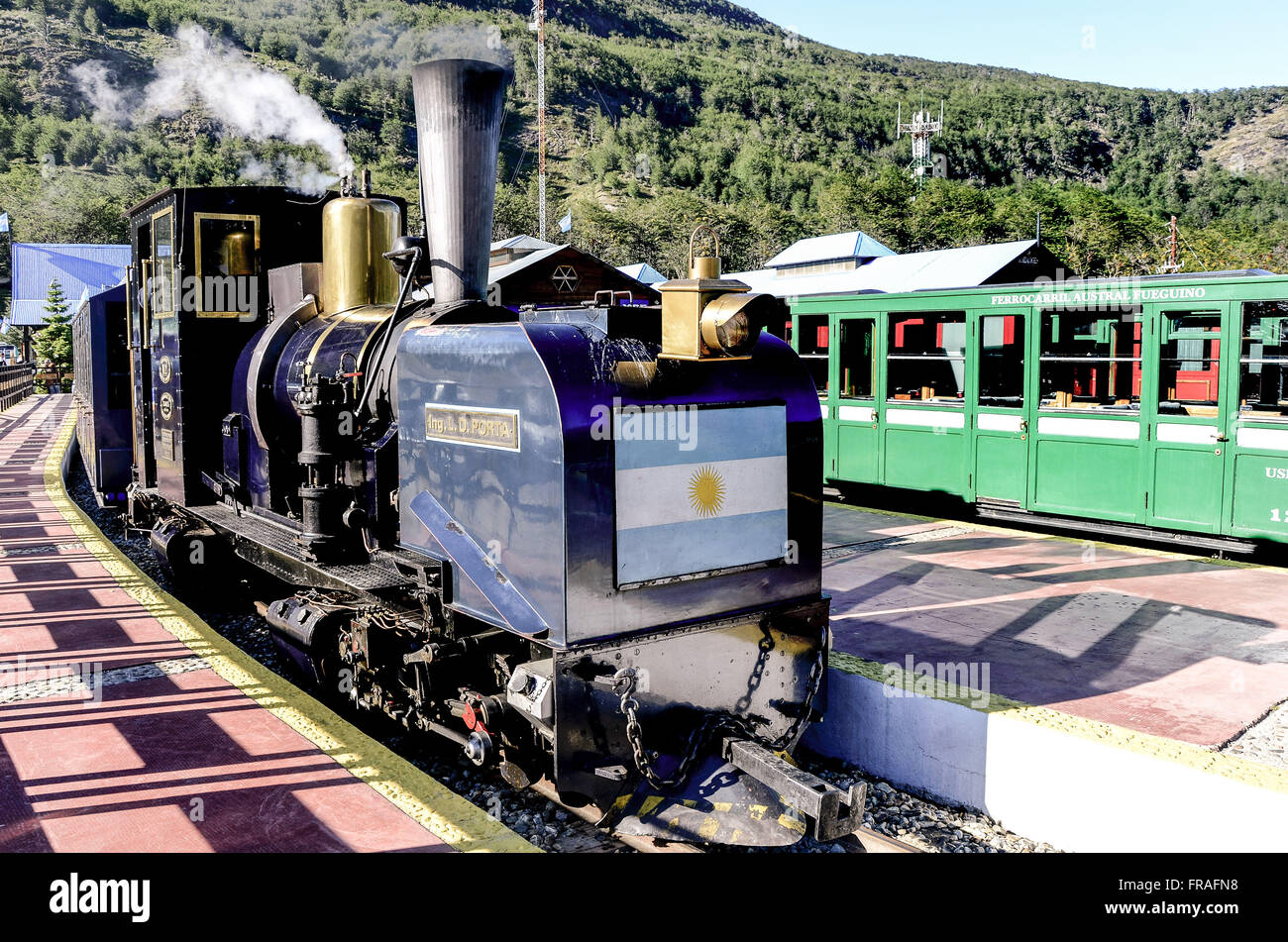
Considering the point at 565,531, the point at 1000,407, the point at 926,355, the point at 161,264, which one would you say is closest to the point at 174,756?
the point at 565,531

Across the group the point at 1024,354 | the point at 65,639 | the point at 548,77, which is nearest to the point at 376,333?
the point at 65,639

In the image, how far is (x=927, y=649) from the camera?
19.5ft

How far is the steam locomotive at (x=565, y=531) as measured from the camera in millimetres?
3875

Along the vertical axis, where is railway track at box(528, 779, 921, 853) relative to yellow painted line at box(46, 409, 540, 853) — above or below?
below

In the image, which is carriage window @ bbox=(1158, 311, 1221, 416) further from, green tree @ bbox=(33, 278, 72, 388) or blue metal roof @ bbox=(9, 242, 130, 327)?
blue metal roof @ bbox=(9, 242, 130, 327)

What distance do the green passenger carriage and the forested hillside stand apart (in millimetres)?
37634

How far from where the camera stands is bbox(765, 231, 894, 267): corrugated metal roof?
31703mm

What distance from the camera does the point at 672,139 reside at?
107688mm

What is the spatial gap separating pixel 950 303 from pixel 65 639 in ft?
29.5

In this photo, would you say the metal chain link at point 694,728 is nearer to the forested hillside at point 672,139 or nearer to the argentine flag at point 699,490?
the argentine flag at point 699,490

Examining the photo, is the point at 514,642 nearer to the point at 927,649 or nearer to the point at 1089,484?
the point at 927,649

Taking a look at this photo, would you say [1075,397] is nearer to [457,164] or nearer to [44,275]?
[457,164]

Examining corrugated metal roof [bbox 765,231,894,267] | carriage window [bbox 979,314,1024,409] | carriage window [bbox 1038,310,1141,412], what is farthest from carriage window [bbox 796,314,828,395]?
corrugated metal roof [bbox 765,231,894,267]

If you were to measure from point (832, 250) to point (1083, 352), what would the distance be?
2320 cm
